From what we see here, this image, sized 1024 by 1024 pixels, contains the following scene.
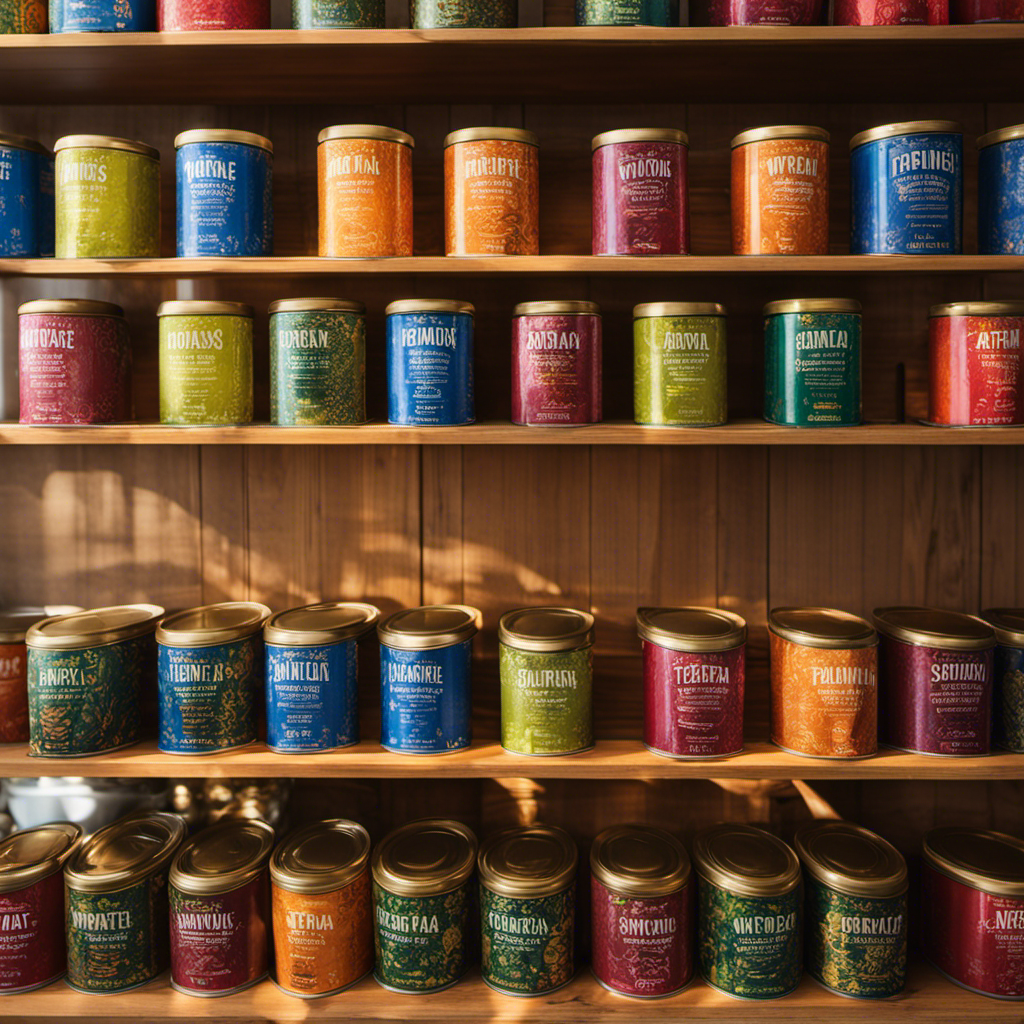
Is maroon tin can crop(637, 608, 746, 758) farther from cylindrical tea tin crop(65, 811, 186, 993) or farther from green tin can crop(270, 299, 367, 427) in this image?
cylindrical tea tin crop(65, 811, 186, 993)

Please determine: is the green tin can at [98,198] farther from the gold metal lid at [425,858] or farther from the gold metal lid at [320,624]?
the gold metal lid at [425,858]

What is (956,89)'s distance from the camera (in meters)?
1.29

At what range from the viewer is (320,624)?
4.07ft

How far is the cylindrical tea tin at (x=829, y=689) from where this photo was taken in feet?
3.80

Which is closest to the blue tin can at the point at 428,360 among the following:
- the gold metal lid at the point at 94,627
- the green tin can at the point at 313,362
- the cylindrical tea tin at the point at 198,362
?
the green tin can at the point at 313,362

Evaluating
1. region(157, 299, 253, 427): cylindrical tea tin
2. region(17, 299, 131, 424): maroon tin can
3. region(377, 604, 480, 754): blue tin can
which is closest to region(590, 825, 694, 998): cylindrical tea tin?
region(377, 604, 480, 754): blue tin can

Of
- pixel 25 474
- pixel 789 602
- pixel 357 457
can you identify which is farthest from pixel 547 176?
pixel 25 474

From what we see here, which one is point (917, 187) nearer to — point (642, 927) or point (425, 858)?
point (642, 927)

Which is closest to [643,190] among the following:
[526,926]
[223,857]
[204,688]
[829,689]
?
[829,689]

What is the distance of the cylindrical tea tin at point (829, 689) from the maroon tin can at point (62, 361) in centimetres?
111

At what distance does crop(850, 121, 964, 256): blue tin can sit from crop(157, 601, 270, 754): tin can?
114 centimetres

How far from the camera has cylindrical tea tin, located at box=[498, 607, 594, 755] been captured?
1180 millimetres

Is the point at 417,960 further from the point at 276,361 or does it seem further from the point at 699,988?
the point at 276,361

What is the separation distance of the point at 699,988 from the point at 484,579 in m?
0.72
